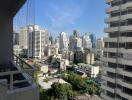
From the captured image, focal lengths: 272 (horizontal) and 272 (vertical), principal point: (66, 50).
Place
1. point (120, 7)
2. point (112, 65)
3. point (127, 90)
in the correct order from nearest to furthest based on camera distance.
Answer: point (127, 90) < point (120, 7) < point (112, 65)

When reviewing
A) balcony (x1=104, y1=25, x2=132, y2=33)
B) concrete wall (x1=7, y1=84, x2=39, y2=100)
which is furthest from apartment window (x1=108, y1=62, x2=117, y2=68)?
concrete wall (x1=7, y1=84, x2=39, y2=100)

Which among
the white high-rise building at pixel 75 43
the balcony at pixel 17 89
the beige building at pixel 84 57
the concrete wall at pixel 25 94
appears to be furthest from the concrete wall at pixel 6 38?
the white high-rise building at pixel 75 43

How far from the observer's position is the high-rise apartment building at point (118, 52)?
13297 millimetres

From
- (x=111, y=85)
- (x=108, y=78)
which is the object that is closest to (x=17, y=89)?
(x=111, y=85)

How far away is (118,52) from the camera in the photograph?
47.1ft

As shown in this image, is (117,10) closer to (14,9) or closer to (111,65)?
(111,65)

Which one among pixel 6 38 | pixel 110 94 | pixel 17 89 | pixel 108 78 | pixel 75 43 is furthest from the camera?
pixel 75 43

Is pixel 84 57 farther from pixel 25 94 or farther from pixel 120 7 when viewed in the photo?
pixel 25 94

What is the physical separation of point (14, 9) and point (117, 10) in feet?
33.5

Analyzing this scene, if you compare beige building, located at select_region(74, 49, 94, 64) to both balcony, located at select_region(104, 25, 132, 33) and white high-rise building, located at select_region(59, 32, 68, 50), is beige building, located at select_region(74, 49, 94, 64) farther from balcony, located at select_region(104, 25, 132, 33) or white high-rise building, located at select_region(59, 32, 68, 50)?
balcony, located at select_region(104, 25, 132, 33)

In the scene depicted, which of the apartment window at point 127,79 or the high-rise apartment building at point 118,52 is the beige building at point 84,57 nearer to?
the high-rise apartment building at point 118,52

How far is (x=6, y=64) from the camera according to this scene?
5.30 meters

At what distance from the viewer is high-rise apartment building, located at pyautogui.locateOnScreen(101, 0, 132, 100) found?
13297 millimetres

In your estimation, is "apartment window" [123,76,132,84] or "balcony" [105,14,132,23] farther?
"balcony" [105,14,132,23]
